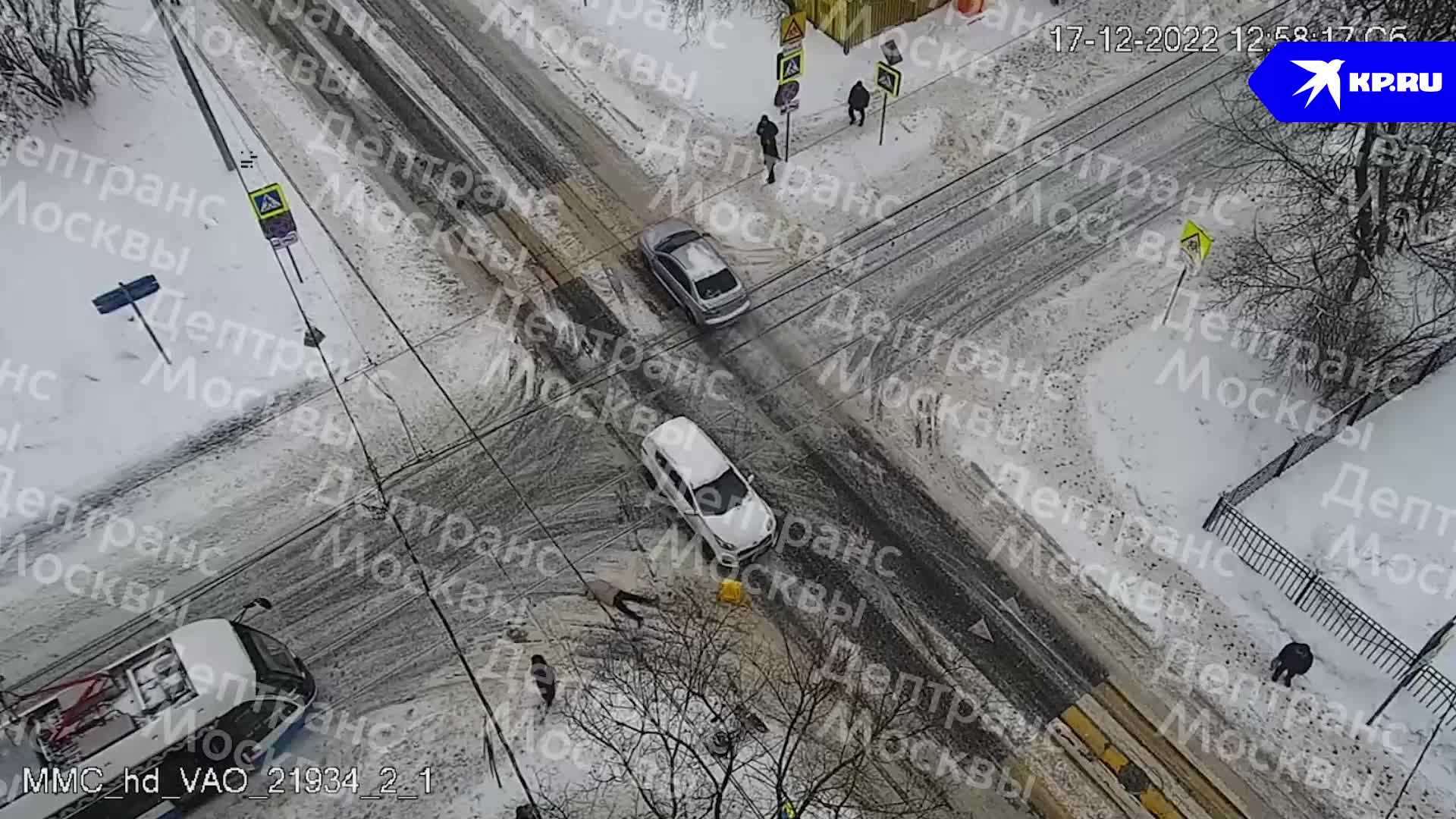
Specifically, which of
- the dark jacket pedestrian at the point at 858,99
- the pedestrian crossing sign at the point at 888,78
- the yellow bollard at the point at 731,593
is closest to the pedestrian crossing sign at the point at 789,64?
the pedestrian crossing sign at the point at 888,78

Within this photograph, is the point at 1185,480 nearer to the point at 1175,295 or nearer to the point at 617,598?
the point at 1175,295

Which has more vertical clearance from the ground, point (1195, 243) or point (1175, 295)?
point (1195, 243)

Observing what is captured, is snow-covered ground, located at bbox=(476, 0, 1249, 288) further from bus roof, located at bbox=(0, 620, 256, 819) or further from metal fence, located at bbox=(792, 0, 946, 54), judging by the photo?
bus roof, located at bbox=(0, 620, 256, 819)

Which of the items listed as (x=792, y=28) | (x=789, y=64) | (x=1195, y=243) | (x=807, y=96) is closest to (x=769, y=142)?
(x=789, y=64)

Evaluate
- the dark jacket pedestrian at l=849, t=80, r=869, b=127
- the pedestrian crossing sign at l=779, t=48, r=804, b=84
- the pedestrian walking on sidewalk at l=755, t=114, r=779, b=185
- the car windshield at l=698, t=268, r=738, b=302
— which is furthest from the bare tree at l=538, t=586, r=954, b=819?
the dark jacket pedestrian at l=849, t=80, r=869, b=127

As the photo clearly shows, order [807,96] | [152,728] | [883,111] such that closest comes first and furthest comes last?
1. [152,728]
2. [883,111]
3. [807,96]

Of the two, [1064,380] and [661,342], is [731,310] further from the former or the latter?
[1064,380]
